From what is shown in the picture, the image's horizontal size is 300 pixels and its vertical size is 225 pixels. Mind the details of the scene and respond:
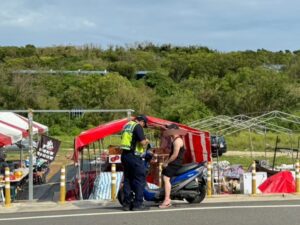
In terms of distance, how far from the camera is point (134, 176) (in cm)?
1084

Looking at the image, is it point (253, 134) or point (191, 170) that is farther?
point (253, 134)

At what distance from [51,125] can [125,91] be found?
13375 millimetres

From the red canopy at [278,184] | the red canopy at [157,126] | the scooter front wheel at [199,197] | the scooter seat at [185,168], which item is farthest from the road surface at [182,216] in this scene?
the red canopy at [157,126]

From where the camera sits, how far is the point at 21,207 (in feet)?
40.9

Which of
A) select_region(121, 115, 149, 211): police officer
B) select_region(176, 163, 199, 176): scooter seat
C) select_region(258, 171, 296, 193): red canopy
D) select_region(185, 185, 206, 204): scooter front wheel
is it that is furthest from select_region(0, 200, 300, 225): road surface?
select_region(258, 171, 296, 193): red canopy

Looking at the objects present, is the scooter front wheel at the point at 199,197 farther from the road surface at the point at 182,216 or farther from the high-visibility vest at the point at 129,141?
the high-visibility vest at the point at 129,141

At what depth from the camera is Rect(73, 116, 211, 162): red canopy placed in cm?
1480

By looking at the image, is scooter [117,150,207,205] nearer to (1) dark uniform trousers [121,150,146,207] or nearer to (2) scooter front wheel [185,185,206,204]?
(2) scooter front wheel [185,185,206,204]

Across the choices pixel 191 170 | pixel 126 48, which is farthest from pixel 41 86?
pixel 191 170

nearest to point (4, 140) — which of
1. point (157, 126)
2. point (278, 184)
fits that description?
point (157, 126)

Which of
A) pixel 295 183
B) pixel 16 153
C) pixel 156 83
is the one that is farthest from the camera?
pixel 156 83

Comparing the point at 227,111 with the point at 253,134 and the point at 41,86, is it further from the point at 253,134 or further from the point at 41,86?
the point at 41,86

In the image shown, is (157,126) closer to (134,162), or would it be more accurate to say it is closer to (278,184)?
(278,184)

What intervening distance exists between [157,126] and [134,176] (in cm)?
510
